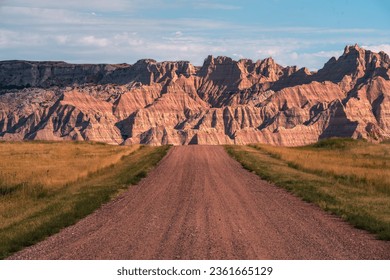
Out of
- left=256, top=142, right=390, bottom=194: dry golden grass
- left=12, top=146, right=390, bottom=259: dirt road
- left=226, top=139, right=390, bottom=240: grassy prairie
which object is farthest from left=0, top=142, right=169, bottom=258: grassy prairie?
left=256, top=142, right=390, bottom=194: dry golden grass

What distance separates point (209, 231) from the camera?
45.3 feet

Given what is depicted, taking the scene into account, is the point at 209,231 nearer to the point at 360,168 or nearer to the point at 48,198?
the point at 48,198

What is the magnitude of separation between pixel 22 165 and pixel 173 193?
21980 mm

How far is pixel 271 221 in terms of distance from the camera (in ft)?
50.9

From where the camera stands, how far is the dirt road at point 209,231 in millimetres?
11594

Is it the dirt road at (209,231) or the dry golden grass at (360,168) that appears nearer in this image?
the dirt road at (209,231)

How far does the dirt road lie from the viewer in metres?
11.6

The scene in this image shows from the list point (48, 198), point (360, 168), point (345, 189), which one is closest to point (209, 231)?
point (48, 198)

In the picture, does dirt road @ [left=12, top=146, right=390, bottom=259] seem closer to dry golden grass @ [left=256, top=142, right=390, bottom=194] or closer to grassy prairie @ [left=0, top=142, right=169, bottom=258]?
grassy prairie @ [left=0, top=142, right=169, bottom=258]

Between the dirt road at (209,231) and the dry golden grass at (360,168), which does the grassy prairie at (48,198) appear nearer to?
the dirt road at (209,231)

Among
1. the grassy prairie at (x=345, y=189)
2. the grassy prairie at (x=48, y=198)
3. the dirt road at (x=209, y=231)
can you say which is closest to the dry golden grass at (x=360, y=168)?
the grassy prairie at (x=345, y=189)

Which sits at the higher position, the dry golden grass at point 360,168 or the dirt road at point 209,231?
the dirt road at point 209,231

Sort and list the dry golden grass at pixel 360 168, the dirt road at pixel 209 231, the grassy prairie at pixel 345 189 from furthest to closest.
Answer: the dry golden grass at pixel 360 168
the grassy prairie at pixel 345 189
the dirt road at pixel 209 231
